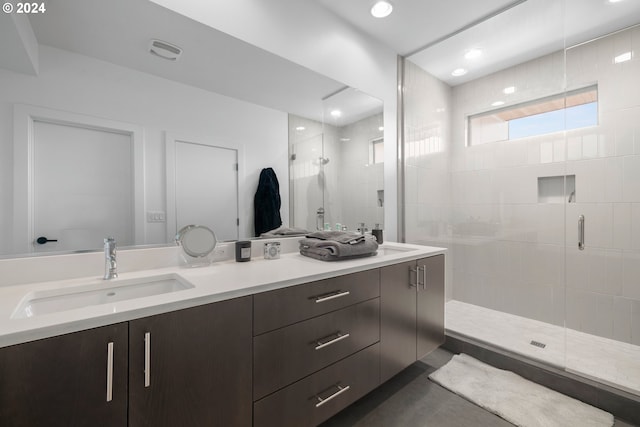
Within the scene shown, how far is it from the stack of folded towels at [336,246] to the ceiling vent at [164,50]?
1.17 meters

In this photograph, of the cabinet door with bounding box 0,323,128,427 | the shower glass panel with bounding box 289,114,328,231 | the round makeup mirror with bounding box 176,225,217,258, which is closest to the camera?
the cabinet door with bounding box 0,323,128,427

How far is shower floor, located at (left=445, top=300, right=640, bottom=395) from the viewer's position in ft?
5.51

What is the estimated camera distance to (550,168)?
242 cm

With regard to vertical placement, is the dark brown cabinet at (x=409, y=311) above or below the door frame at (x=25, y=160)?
below

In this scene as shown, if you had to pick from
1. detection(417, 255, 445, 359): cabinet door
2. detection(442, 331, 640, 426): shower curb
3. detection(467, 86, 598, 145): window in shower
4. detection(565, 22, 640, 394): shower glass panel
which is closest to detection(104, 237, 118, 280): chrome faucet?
detection(417, 255, 445, 359): cabinet door

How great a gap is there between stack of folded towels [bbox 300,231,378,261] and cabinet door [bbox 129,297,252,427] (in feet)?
2.00

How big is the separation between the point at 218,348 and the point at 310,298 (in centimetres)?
40

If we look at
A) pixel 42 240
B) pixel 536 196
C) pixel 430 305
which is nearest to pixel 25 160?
pixel 42 240

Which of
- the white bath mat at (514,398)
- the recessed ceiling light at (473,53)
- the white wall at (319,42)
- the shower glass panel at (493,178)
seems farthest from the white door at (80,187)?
the recessed ceiling light at (473,53)

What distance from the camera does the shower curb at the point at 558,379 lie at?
4.76 ft

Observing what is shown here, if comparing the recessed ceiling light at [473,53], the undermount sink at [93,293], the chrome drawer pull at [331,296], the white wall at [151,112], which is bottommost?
the chrome drawer pull at [331,296]

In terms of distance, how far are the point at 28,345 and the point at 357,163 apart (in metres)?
2.03

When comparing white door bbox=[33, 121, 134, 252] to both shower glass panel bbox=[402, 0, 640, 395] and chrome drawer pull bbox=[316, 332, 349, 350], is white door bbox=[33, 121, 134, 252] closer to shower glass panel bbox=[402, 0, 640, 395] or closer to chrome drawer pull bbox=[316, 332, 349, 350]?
chrome drawer pull bbox=[316, 332, 349, 350]

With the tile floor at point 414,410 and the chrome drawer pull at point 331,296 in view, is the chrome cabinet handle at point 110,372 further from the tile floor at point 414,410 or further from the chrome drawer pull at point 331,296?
the tile floor at point 414,410
